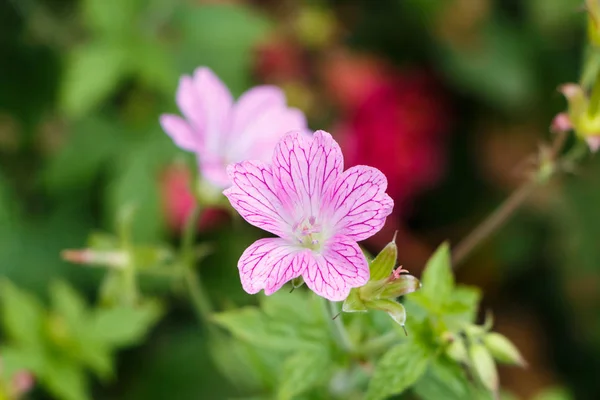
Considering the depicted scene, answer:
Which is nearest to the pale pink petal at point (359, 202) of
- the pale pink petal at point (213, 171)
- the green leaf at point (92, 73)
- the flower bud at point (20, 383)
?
the pale pink petal at point (213, 171)

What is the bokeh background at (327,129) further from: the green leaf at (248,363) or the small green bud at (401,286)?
the small green bud at (401,286)

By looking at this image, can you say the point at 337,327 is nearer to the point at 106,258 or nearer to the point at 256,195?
the point at 256,195

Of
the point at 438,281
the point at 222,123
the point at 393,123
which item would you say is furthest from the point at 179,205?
the point at 438,281

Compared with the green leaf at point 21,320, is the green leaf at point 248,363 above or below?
below

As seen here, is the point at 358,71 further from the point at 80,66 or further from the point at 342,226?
the point at 342,226

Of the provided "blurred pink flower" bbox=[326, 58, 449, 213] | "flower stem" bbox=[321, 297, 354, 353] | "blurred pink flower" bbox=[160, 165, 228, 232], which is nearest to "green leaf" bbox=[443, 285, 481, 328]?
"flower stem" bbox=[321, 297, 354, 353]

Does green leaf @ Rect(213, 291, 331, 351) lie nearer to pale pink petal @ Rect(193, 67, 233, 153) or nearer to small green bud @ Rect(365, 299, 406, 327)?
small green bud @ Rect(365, 299, 406, 327)
